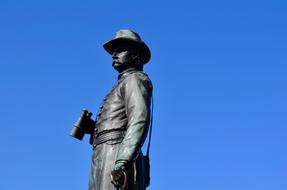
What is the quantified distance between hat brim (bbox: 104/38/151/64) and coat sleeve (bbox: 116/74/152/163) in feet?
1.90

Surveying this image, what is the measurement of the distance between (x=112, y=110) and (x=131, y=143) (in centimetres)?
85

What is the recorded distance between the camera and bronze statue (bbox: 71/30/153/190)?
8.43 metres

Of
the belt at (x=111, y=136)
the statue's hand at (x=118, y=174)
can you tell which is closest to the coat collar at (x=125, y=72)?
the belt at (x=111, y=136)

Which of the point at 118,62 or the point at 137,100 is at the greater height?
the point at 118,62

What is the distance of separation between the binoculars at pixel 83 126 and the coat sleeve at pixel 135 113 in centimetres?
85

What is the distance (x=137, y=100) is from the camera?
8.84 m

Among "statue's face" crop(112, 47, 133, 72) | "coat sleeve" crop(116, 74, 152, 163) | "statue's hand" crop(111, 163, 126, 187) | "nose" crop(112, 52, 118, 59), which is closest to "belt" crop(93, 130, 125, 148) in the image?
"coat sleeve" crop(116, 74, 152, 163)

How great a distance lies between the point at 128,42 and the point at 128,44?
41 mm

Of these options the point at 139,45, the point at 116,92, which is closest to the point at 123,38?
the point at 139,45

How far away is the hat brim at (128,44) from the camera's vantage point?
31.7 feet

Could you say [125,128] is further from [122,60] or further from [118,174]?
[122,60]

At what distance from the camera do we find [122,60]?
379 inches

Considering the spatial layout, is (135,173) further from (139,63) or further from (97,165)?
(139,63)

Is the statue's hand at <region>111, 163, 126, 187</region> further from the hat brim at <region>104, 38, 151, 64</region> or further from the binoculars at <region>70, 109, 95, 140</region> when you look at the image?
the hat brim at <region>104, 38, 151, 64</region>
